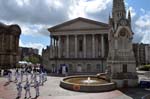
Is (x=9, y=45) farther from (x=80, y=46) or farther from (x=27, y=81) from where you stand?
(x=27, y=81)

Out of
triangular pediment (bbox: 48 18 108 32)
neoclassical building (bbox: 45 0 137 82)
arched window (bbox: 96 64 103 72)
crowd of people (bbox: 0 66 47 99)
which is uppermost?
triangular pediment (bbox: 48 18 108 32)

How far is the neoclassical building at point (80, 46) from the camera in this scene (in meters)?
73.6

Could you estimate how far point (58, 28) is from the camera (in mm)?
77438

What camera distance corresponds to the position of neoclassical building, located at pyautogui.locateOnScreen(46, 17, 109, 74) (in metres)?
73.6

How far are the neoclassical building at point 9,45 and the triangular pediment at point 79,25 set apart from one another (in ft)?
50.3

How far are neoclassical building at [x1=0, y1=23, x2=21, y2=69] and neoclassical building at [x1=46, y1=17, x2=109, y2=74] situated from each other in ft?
46.9

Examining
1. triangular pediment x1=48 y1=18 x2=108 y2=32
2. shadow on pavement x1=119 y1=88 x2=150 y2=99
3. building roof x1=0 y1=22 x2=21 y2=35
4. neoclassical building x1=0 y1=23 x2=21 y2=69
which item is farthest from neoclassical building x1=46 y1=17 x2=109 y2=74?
shadow on pavement x1=119 y1=88 x2=150 y2=99

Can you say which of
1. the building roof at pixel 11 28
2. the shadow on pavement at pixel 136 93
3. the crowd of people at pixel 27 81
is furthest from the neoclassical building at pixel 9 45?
the shadow on pavement at pixel 136 93

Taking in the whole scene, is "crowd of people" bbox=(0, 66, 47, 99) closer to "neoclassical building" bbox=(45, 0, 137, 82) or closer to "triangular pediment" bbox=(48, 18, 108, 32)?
"neoclassical building" bbox=(45, 0, 137, 82)

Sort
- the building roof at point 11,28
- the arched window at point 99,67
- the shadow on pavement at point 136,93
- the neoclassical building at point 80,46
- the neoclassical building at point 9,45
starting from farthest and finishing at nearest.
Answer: the building roof at point 11,28 → the neoclassical building at point 9,45 → the neoclassical building at point 80,46 → the arched window at point 99,67 → the shadow on pavement at point 136,93

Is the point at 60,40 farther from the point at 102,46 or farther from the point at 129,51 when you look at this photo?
the point at 129,51

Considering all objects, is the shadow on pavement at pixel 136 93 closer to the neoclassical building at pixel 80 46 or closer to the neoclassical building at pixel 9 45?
the neoclassical building at pixel 80 46

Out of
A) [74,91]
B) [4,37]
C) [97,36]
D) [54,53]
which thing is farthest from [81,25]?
[74,91]

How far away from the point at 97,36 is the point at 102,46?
4.12 meters
